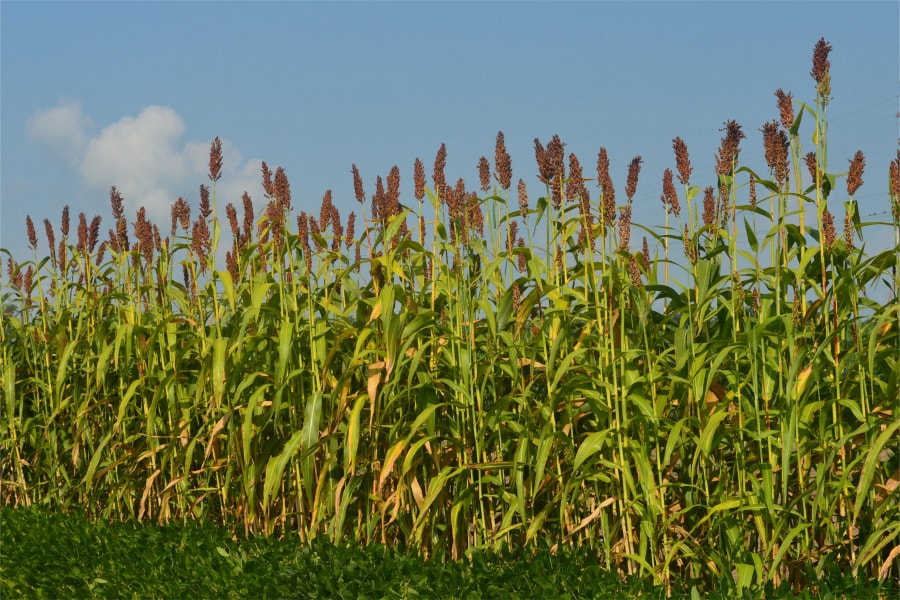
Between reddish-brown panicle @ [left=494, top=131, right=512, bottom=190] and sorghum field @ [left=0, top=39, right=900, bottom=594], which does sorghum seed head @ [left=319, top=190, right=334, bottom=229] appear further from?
reddish-brown panicle @ [left=494, top=131, right=512, bottom=190]

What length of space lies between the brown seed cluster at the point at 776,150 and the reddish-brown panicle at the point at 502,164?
104cm

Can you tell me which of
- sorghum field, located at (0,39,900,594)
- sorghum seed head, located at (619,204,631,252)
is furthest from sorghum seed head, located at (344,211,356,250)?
sorghum seed head, located at (619,204,631,252)

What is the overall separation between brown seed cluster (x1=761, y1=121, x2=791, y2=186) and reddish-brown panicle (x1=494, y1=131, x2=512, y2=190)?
3.41 ft

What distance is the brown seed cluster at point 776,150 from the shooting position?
3.01 metres

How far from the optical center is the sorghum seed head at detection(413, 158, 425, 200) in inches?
156

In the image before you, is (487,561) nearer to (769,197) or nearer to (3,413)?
(769,197)

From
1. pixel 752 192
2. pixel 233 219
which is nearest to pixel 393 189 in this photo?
pixel 233 219

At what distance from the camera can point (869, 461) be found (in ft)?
8.95

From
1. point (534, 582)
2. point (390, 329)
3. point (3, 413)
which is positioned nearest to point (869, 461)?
point (534, 582)

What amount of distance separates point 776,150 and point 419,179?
1.59m

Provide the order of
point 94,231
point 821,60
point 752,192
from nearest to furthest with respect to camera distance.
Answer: point 821,60 → point 752,192 → point 94,231

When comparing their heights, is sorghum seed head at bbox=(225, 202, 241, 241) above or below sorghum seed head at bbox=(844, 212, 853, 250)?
above

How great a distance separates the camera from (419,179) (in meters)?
3.97

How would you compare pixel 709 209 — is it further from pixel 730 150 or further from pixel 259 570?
pixel 259 570
